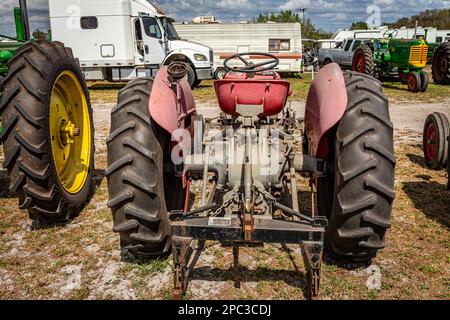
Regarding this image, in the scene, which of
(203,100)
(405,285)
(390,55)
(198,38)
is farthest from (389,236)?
(198,38)

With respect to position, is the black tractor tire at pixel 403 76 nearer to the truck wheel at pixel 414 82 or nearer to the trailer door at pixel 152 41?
the truck wheel at pixel 414 82

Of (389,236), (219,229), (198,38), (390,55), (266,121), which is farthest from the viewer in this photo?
(198,38)

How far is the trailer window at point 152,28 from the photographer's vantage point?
584 inches

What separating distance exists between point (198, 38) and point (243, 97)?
61.5ft

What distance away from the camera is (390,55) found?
1595 cm

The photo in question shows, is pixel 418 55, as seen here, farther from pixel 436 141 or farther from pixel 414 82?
pixel 436 141

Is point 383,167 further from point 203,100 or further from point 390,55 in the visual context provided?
point 390,55

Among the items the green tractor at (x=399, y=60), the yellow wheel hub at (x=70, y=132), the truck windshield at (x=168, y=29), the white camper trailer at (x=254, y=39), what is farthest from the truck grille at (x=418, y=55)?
the yellow wheel hub at (x=70, y=132)

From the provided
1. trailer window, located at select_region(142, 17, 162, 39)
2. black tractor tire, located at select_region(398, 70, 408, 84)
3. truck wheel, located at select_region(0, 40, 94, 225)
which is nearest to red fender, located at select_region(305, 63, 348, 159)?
truck wheel, located at select_region(0, 40, 94, 225)

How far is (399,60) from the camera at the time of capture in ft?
50.6

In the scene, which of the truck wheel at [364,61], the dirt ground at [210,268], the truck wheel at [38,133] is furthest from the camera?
the truck wheel at [364,61]

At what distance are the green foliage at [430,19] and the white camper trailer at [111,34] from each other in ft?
182

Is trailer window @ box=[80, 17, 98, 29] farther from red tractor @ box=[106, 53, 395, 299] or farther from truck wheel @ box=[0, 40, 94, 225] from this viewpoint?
red tractor @ box=[106, 53, 395, 299]

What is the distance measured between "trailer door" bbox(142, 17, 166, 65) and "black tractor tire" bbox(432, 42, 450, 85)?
10327 mm
